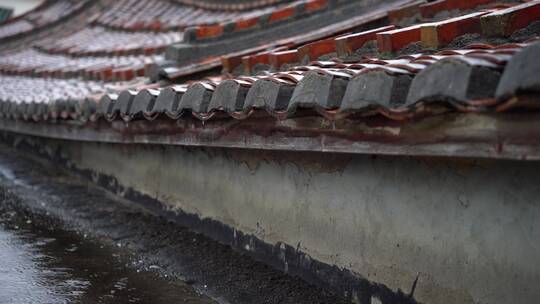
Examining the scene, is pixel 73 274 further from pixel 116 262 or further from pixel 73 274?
pixel 116 262

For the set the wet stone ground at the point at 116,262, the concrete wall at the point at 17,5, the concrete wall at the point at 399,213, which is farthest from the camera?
the concrete wall at the point at 17,5

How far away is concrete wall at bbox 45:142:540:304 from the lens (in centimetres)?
241

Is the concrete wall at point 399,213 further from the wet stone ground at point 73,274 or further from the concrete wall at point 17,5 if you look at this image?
the concrete wall at point 17,5

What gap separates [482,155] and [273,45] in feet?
9.72

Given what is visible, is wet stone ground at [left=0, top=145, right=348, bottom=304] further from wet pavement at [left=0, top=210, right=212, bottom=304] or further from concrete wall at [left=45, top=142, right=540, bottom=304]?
concrete wall at [left=45, top=142, right=540, bottom=304]

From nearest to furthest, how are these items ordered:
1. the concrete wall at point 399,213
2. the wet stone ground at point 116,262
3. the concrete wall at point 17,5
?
1. the concrete wall at point 399,213
2. the wet stone ground at point 116,262
3. the concrete wall at point 17,5

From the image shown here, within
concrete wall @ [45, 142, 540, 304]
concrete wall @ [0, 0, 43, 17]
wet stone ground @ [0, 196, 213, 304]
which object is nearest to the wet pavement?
wet stone ground @ [0, 196, 213, 304]

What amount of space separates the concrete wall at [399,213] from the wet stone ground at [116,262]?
270 millimetres

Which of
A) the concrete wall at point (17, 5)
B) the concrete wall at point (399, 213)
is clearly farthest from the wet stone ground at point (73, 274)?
the concrete wall at point (17, 5)

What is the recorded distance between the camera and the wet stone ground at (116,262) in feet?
11.5

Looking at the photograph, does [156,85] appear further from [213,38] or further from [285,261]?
[285,261]

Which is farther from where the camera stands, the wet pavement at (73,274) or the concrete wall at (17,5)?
the concrete wall at (17,5)

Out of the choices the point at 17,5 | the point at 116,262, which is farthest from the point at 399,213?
the point at 17,5

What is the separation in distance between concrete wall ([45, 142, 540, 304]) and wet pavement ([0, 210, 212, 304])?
653 mm
